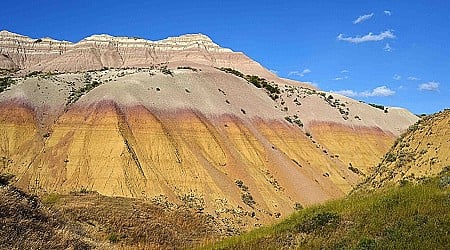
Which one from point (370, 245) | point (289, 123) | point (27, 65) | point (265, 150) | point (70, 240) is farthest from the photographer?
point (27, 65)

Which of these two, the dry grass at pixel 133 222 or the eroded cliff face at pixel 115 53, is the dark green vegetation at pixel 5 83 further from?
the eroded cliff face at pixel 115 53

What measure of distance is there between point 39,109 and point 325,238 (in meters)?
37.7

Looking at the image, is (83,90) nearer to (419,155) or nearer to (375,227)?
(419,155)

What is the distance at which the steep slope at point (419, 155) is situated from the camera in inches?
888

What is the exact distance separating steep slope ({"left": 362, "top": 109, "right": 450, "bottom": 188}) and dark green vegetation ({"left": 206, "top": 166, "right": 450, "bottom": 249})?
617 centimetres

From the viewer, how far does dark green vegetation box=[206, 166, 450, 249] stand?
11906 millimetres

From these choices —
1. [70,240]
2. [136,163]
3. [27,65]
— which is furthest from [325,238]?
[27,65]

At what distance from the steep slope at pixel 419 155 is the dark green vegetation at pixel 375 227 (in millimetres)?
6175

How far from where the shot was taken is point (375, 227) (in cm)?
1322

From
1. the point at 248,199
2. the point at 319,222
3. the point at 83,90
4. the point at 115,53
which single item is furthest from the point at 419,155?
the point at 115,53

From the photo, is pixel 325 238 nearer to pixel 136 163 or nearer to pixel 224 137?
pixel 136 163

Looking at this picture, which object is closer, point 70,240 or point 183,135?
point 70,240

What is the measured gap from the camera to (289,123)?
58.2 metres

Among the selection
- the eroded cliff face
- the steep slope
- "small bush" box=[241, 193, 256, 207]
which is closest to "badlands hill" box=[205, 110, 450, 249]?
the steep slope
